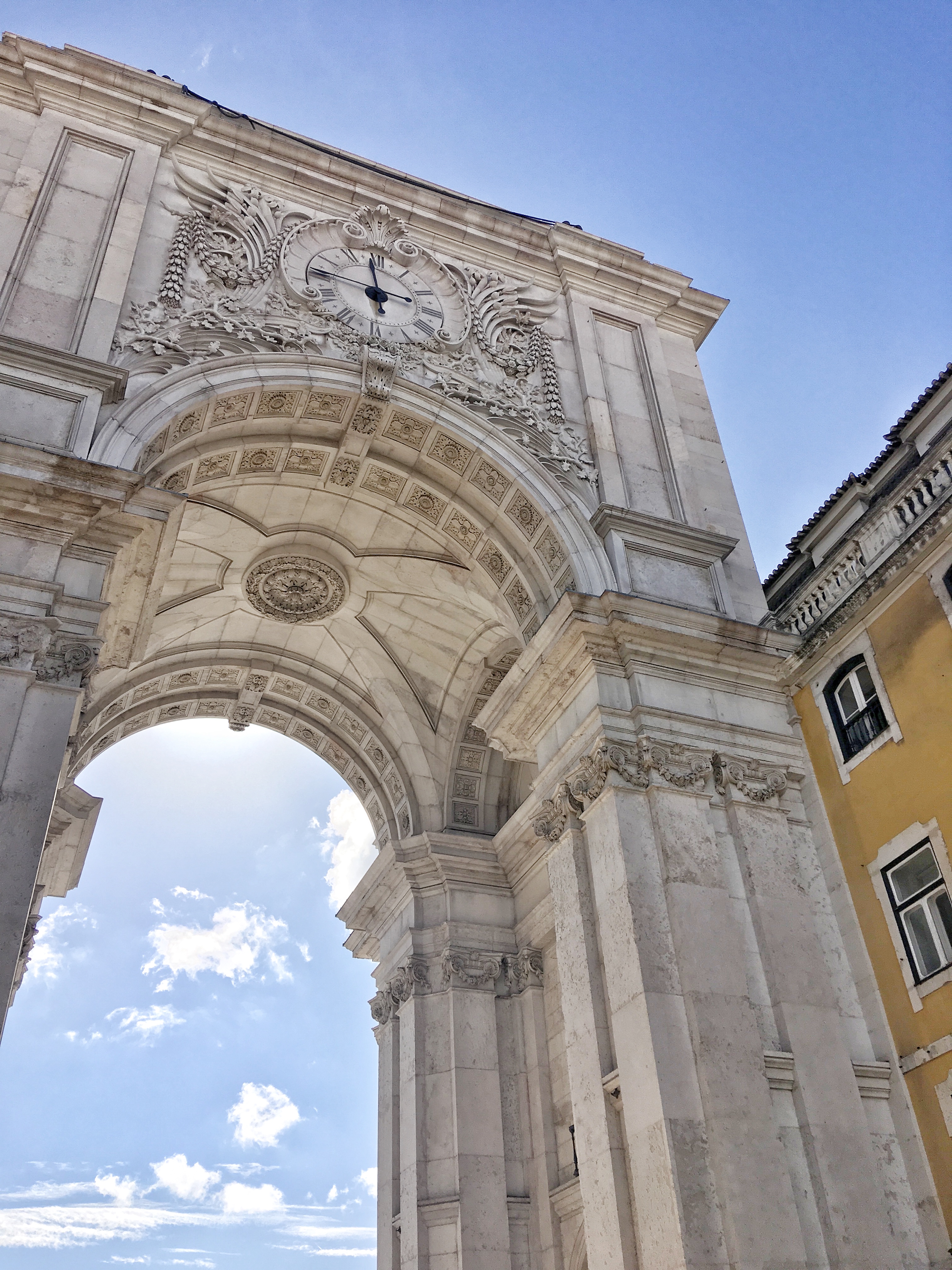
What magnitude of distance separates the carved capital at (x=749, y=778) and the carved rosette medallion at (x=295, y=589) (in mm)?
8873

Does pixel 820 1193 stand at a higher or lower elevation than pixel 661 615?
lower

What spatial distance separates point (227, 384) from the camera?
14.1 m

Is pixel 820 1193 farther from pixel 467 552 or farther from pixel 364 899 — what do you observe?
pixel 364 899

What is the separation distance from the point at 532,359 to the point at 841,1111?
11.6m

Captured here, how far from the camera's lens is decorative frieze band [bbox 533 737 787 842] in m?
12.6

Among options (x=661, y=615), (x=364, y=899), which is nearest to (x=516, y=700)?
(x=661, y=615)

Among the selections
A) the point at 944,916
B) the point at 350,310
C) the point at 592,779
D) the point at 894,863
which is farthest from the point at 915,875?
the point at 350,310

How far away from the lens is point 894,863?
12.3m

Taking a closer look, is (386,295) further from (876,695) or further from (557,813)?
(876,695)

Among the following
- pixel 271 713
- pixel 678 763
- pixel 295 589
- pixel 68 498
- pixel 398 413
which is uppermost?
pixel 295 589

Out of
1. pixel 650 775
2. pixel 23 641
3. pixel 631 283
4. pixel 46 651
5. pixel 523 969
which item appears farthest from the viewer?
pixel 631 283

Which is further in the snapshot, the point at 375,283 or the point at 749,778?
the point at 375,283

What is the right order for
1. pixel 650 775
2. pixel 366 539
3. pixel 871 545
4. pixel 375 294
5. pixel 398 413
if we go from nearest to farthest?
pixel 650 775 → pixel 871 545 → pixel 398 413 → pixel 375 294 → pixel 366 539

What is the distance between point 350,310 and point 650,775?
841 cm
